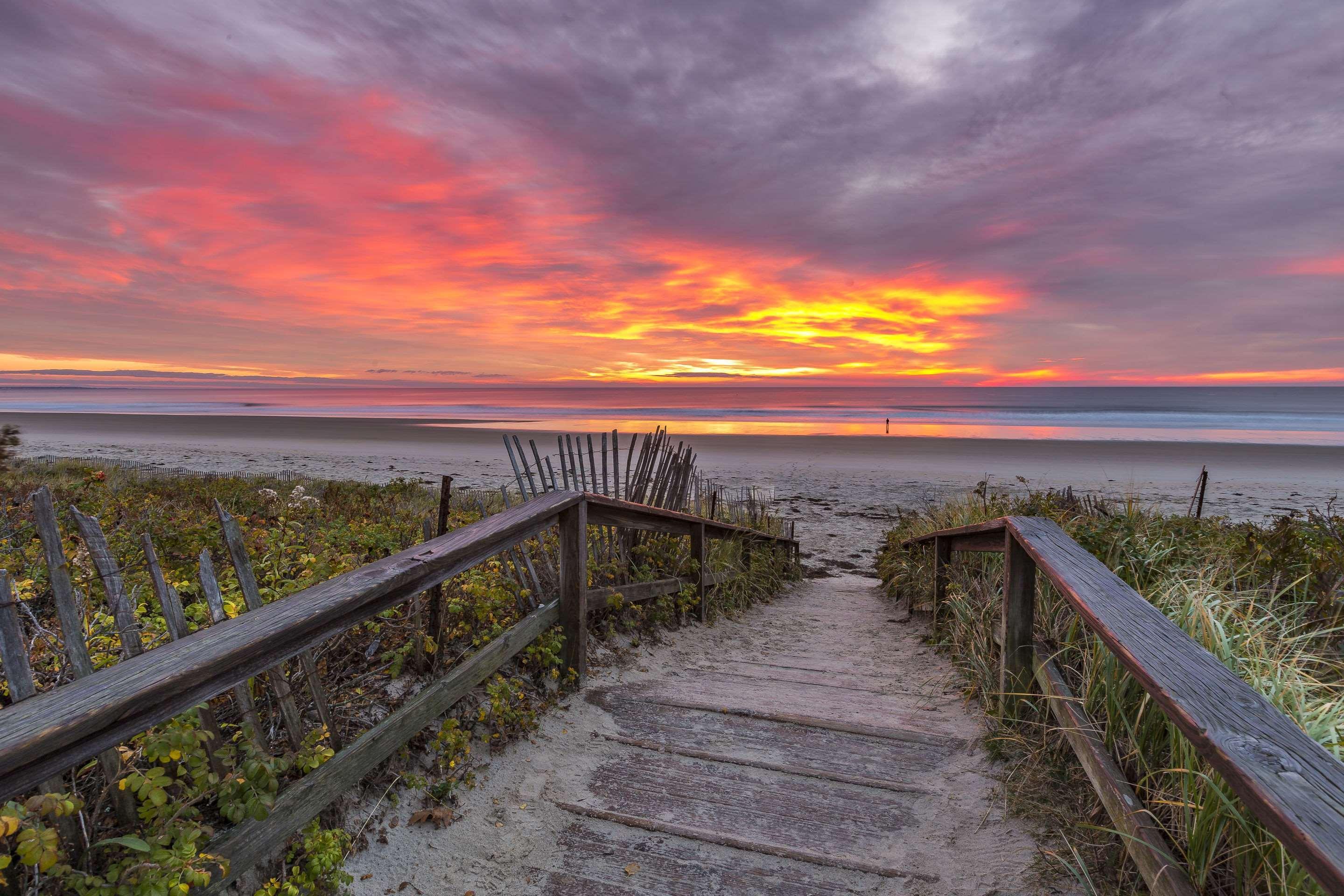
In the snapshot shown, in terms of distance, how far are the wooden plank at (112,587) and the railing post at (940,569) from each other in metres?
5.54

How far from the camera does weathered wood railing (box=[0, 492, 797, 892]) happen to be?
56.4 inches

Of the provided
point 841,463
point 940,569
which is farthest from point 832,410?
point 940,569

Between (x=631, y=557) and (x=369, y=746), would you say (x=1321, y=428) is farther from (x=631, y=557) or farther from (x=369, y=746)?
(x=369, y=746)

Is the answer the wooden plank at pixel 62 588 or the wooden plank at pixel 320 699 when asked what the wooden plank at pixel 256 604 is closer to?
the wooden plank at pixel 320 699

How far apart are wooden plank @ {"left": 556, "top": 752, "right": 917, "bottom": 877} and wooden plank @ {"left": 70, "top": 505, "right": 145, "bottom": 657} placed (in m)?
1.71

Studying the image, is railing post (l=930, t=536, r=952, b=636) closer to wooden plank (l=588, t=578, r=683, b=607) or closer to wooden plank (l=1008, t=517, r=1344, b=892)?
wooden plank (l=588, t=578, r=683, b=607)

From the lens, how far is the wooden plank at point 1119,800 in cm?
193

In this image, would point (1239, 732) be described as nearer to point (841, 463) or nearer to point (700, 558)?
point (700, 558)

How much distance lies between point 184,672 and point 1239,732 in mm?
2351

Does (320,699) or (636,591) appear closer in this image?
(320,699)

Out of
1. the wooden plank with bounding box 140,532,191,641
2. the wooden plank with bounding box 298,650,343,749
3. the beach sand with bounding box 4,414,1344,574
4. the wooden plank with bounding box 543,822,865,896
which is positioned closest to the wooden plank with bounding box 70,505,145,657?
the wooden plank with bounding box 140,532,191,641

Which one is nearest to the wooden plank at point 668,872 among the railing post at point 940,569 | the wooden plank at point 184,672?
the wooden plank at point 184,672

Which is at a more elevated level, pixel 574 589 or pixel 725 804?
pixel 574 589

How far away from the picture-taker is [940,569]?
6172 millimetres
